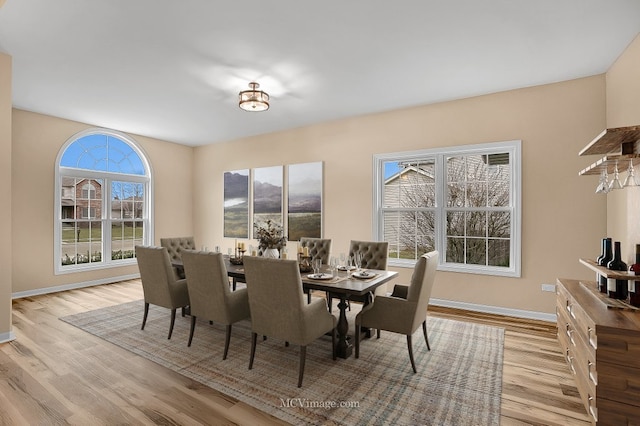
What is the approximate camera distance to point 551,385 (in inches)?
97.7

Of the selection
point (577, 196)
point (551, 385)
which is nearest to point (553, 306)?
point (577, 196)

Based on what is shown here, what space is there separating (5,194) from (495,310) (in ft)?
19.2

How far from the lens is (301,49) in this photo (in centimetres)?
310

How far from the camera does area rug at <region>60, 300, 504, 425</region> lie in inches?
85.4

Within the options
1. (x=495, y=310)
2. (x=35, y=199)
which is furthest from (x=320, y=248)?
(x=35, y=199)

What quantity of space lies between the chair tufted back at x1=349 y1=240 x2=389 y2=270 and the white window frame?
3.31ft

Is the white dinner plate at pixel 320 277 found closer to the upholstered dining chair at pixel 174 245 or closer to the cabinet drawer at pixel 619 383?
the cabinet drawer at pixel 619 383

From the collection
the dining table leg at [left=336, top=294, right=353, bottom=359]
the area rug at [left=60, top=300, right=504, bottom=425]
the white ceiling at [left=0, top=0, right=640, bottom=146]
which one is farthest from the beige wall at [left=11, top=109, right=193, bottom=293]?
the dining table leg at [left=336, top=294, right=353, bottom=359]

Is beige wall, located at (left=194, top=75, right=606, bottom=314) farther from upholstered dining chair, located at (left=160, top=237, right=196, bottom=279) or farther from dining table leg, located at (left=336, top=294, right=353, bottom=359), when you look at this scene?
upholstered dining chair, located at (left=160, top=237, right=196, bottom=279)

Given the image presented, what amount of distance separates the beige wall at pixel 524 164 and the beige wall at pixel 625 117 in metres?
0.19

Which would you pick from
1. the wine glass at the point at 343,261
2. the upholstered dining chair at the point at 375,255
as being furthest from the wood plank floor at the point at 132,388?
the wine glass at the point at 343,261

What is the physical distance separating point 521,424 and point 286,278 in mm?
1820

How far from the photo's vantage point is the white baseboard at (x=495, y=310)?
3.93m

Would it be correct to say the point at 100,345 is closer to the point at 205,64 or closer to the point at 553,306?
the point at 205,64
